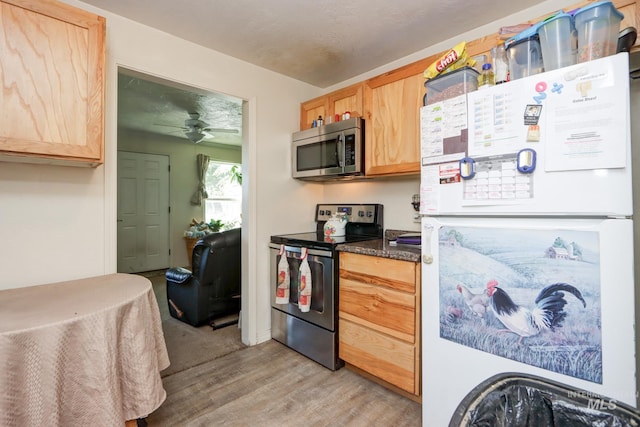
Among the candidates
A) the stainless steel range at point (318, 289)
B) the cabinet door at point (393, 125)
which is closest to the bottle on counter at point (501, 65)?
the cabinet door at point (393, 125)

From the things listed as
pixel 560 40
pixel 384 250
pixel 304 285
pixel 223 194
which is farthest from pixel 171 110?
pixel 560 40

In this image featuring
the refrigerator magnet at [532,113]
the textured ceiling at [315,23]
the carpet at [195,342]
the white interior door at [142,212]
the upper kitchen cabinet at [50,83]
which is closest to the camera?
the refrigerator magnet at [532,113]

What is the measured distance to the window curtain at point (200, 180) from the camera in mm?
5645

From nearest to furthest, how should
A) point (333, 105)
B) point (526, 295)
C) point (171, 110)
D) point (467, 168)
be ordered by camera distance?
Answer: point (526, 295), point (467, 168), point (333, 105), point (171, 110)

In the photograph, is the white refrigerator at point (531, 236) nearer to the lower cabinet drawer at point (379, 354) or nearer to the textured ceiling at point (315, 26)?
the lower cabinet drawer at point (379, 354)

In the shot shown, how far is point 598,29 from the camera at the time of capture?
3.53 ft

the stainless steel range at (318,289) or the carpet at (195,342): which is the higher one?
the stainless steel range at (318,289)

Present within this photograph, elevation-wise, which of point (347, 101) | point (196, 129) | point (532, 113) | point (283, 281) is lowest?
point (283, 281)

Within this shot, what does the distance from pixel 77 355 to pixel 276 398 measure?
115 cm

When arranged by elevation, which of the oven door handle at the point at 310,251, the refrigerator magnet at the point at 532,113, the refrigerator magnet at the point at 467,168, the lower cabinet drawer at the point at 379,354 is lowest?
the lower cabinet drawer at the point at 379,354

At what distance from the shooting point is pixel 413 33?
212 cm

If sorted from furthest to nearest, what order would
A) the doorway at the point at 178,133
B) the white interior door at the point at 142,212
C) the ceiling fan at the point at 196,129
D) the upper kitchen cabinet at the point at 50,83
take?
the white interior door at the point at 142,212 < the ceiling fan at the point at 196,129 < the doorway at the point at 178,133 < the upper kitchen cabinet at the point at 50,83

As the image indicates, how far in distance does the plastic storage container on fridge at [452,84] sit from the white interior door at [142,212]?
5.04m

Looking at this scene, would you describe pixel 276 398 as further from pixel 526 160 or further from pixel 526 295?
pixel 526 160
